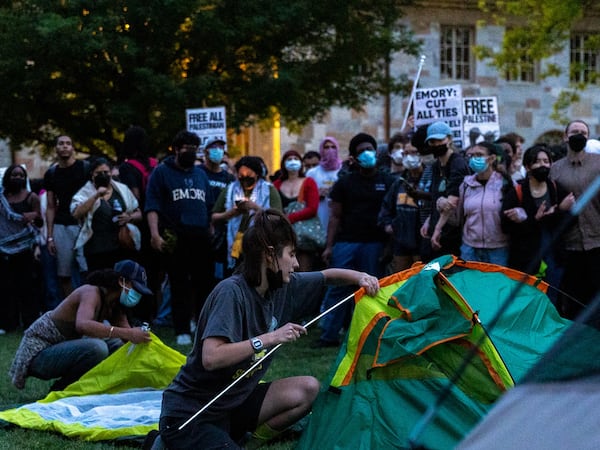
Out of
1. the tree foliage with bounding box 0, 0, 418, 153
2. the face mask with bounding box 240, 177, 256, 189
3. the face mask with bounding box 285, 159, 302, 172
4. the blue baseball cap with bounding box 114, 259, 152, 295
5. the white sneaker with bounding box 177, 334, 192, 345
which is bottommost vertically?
the white sneaker with bounding box 177, 334, 192, 345

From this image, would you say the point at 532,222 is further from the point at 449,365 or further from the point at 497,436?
the point at 497,436

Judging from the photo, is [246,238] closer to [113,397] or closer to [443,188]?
[113,397]

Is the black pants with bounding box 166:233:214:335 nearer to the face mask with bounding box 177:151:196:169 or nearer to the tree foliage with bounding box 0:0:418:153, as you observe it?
the face mask with bounding box 177:151:196:169

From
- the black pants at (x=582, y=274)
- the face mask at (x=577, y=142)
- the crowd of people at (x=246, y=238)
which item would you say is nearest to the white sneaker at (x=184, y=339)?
the crowd of people at (x=246, y=238)

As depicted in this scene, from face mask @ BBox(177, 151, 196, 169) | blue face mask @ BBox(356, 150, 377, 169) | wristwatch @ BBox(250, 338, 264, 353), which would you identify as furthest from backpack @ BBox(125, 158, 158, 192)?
wristwatch @ BBox(250, 338, 264, 353)

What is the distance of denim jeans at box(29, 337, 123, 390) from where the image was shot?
7555 millimetres

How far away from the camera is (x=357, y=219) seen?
10031mm

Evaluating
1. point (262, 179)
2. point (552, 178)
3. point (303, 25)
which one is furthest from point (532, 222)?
point (303, 25)

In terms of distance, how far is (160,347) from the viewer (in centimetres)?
739

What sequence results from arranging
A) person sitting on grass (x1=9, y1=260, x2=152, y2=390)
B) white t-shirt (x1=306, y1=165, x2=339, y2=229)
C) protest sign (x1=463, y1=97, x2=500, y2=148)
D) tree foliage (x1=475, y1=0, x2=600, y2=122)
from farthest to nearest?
tree foliage (x1=475, y1=0, x2=600, y2=122)
protest sign (x1=463, y1=97, x2=500, y2=148)
white t-shirt (x1=306, y1=165, x2=339, y2=229)
person sitting on grass (x1=9, y1=260, x2=152, y2=390)

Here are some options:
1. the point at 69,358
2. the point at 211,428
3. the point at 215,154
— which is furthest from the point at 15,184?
the point at 211,428

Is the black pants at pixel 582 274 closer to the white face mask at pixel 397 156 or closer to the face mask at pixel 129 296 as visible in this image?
the white face mask at pixel 397 156

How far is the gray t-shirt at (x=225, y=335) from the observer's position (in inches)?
200

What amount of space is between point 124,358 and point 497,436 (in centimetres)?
475
